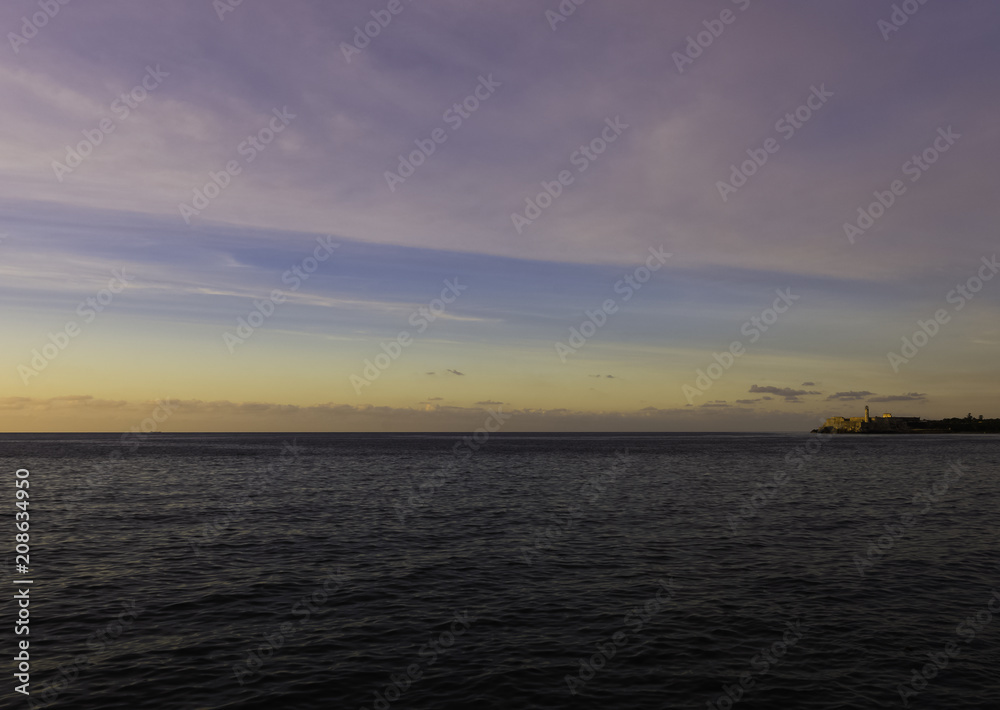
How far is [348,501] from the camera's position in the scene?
59594mm

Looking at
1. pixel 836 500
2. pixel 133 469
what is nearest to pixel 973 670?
pixel 836 500

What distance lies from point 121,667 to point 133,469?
310ft

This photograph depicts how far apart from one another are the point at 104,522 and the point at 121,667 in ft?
105

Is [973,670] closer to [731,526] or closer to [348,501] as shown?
[731,526]

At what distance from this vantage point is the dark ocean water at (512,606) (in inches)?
705

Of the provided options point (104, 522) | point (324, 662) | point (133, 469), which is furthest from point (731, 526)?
point (133, 469)

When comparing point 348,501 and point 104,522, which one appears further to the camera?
point 348,501

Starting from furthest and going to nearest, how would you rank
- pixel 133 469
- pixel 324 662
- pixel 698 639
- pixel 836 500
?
pixel 133 469 → pixel 836 500 → pixel 698 639 → pixel 324 662

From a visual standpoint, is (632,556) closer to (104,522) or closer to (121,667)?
(121,667)

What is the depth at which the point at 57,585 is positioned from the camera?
28.4 metres

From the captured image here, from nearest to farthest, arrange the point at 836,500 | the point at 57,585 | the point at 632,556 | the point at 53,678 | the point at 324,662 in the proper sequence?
the point at 53,678
the point at 324,662
the point at 57,585
the point at 632,556
the point at 836,500

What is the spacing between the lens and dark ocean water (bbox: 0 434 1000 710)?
17906 millimetres

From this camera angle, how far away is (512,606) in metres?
25.5

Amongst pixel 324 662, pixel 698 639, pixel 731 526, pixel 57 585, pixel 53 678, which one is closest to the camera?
pixel 53 678
